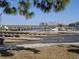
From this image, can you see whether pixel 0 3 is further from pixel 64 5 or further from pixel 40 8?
pixel 64 5

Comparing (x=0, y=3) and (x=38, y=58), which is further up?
(x=0, y=3)

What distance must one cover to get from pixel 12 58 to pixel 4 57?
590 millimetres

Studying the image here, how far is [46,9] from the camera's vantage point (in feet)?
39.5

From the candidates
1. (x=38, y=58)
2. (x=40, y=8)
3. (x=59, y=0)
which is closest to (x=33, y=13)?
(x=40, y=8)

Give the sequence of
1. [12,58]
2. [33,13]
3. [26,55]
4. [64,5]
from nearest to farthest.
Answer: [64,5]
[33,13]
[12,58]
[26,55]

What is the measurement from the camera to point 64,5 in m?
11.4

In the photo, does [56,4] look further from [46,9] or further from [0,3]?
[0,3]

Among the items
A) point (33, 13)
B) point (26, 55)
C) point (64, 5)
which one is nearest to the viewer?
point (64, 5)

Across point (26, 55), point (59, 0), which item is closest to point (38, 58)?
point (26, 55)

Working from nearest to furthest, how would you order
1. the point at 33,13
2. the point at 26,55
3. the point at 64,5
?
1. the point at 64,5
2. the point at 33,13
3. the point at 26,55

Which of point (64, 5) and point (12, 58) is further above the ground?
point (64, 5)

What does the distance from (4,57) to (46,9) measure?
3.67 meters

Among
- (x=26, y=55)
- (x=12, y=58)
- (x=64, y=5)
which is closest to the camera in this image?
(x=64, y=5)

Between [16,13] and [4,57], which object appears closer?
[16,13]
